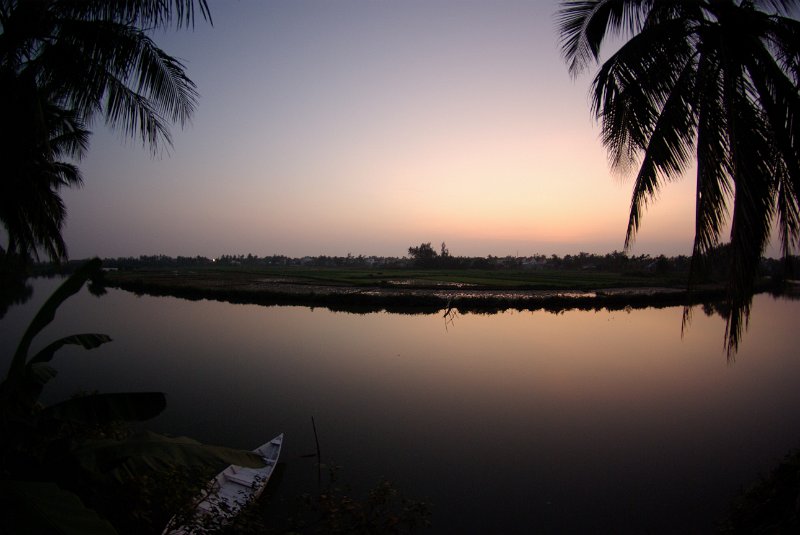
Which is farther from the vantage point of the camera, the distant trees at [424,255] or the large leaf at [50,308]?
the distant trees at [424,255]

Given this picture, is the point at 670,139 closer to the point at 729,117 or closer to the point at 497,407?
the point at 729,117

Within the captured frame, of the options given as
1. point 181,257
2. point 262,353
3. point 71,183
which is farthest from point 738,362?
point 181,257

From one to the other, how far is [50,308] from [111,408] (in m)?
0.80

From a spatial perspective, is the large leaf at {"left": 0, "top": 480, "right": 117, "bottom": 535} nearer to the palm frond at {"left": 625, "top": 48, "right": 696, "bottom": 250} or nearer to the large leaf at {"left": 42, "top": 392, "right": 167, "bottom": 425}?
the large leaf at {"left": 42, "top": 392, "right": 167, "bottom": 425}

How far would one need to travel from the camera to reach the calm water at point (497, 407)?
5.32 meters

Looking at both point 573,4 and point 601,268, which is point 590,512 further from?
point 601,268

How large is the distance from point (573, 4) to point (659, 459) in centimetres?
623

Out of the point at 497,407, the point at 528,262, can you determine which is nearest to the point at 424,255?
the point at 528,262

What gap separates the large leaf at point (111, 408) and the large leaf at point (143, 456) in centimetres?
23

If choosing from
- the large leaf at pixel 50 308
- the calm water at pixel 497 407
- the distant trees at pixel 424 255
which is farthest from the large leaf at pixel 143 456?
the distant trees at pixel 424 255

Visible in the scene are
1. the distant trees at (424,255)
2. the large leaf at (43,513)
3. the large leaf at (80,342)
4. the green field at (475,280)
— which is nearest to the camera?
the large leaf at (43,513)

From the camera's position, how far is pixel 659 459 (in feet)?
20.5

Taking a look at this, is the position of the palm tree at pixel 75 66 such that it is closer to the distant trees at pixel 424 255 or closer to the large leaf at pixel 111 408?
the large leaf at pixel 111 408

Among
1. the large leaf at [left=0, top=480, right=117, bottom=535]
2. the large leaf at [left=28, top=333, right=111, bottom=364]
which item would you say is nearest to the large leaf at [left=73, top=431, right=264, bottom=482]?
the large leaf at [left=0, top=480, right=117, bottom=535]
